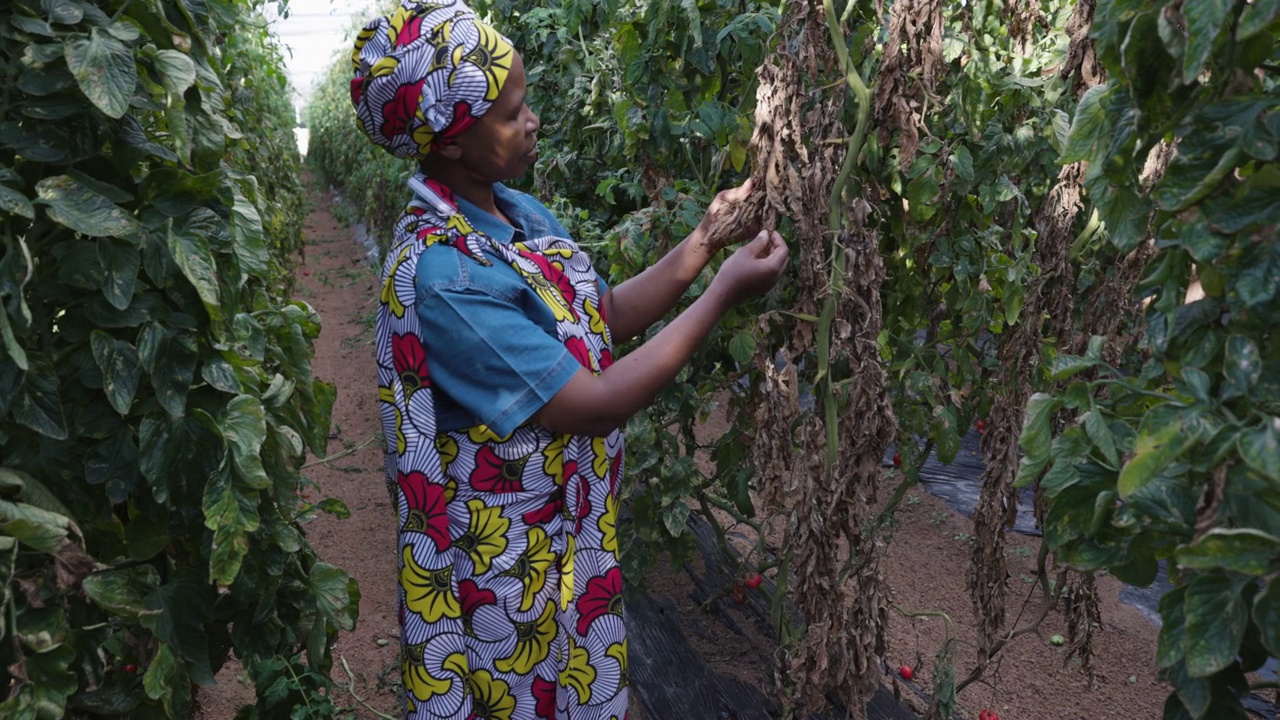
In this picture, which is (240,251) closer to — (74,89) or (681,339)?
(74,89)

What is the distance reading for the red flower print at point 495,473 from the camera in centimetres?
149

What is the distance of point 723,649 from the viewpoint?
9.46 ft

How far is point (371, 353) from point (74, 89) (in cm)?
576

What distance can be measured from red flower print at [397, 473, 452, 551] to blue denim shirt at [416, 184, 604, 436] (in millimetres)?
131

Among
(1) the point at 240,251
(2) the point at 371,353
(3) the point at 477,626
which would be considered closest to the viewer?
(1) the point at 240,251

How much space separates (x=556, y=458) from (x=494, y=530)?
0.15 meters

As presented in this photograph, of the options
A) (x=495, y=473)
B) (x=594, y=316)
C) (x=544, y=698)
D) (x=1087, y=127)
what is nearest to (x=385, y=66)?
(x=594, y=316)

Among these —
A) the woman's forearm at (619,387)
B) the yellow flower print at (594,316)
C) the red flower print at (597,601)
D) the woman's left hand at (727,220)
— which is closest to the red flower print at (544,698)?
the red flower print at (597,601)

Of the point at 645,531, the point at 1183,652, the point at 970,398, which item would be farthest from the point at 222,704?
the point at 1183,652

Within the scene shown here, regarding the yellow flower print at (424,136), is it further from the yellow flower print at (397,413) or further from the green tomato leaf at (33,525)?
the green tomato leaf at (33,525)

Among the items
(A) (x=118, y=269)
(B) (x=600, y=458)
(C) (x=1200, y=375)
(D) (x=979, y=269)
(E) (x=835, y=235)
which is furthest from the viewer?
(D) (x=979, y=269)

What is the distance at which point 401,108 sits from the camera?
1415mm

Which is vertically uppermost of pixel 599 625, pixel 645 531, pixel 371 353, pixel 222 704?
pixel 599 625

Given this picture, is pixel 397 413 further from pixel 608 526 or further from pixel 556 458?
pixel 608 526
